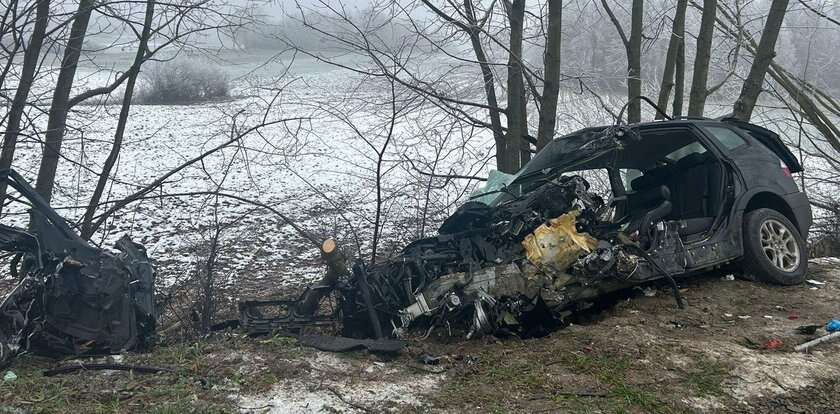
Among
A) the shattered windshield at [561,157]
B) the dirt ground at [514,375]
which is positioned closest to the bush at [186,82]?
the shattered windshield at [561,157]

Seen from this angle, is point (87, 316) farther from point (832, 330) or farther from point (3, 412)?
point (832, 330)

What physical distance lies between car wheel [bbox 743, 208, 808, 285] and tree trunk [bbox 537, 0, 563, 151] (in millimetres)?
3938

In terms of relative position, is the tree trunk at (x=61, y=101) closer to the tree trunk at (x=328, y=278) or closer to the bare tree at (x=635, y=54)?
the tree trunk at (x=328, y=278)

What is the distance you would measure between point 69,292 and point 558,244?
384 centimetres

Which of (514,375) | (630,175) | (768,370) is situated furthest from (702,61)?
(514,375)

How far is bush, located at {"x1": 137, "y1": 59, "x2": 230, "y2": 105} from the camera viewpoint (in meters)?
20.9

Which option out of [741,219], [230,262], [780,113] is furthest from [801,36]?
[230,262]

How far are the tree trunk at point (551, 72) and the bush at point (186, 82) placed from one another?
1392 cm

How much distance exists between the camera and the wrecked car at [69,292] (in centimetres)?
477

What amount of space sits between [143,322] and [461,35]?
7.10m

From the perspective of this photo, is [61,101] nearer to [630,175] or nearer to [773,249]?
[630,175]

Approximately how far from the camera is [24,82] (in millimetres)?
7180

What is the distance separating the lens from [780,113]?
12.8 meters

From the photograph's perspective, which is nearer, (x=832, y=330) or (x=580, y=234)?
(x=832, y=330)
